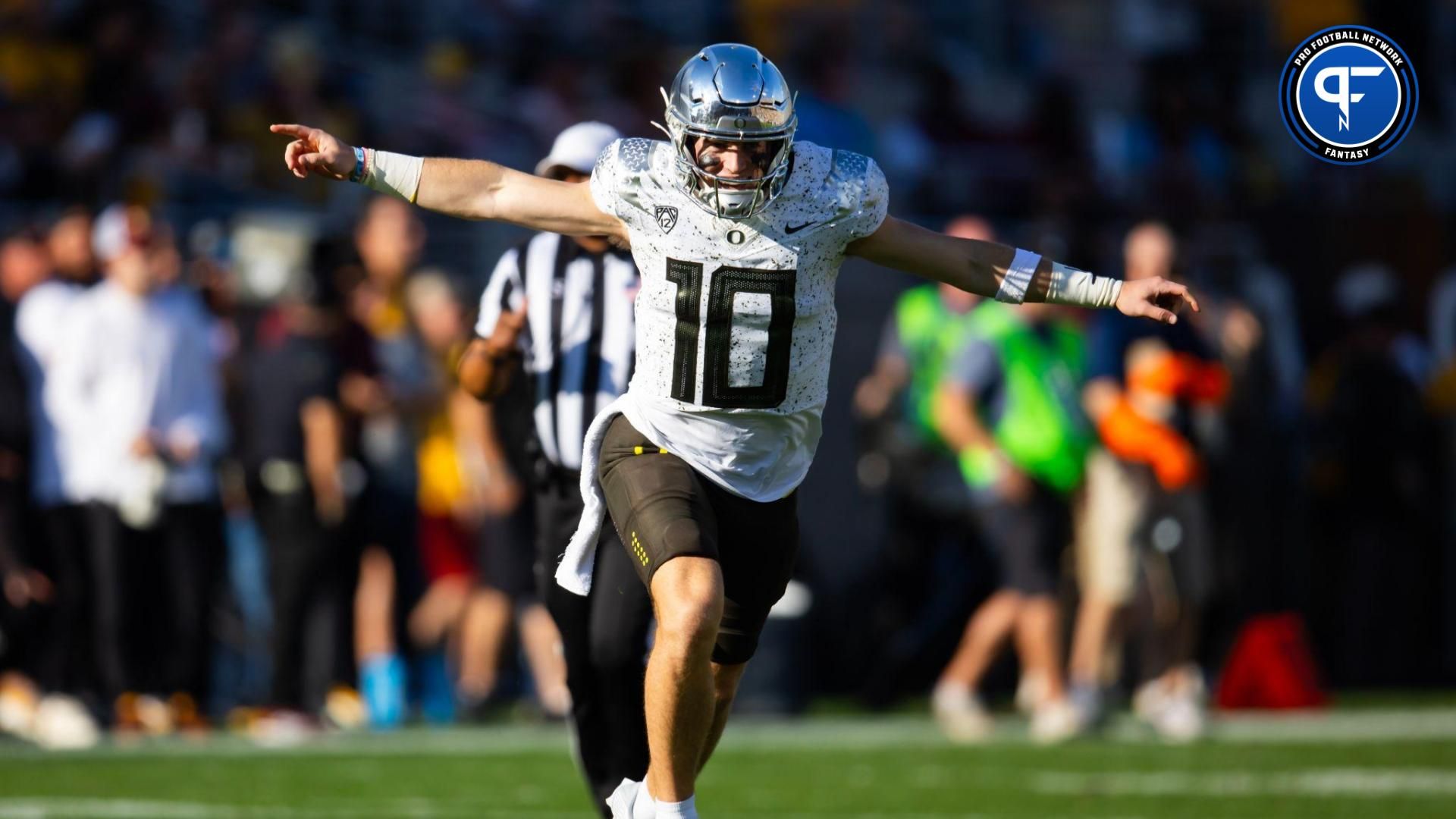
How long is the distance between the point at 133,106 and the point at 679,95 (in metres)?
8.56

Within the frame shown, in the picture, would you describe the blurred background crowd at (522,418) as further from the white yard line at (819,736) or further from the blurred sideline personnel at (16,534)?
the white yard line at (819,736)

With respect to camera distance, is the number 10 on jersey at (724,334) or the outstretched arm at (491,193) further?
the outstretched arm at (491,193)

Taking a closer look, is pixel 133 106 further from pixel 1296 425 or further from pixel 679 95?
pixel 679 95

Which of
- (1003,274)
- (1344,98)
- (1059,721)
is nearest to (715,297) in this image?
(1003,274)

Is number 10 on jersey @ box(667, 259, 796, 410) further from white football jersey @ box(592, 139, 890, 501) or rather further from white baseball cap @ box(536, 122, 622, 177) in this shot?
white baseball cap @ box(536, 122, 622, 177)

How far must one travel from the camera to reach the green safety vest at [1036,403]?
11.1 m

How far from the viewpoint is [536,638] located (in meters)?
11.6

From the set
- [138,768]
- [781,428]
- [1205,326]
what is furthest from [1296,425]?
[781,428]

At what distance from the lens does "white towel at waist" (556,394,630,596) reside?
20.6 feet

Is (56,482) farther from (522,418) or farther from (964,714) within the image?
(964,714)

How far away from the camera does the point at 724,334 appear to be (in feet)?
19.6

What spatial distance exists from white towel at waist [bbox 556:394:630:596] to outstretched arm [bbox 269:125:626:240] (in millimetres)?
501

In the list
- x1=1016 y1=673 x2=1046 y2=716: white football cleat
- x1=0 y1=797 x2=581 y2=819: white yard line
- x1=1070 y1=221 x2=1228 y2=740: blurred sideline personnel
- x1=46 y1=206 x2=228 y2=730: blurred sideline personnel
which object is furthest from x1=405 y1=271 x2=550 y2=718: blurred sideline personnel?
x1=0 y1=797 x2=581 y2=819: white yard line

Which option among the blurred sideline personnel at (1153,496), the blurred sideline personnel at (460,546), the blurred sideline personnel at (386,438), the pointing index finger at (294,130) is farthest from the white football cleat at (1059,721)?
the pointing index finger at (294,130)
